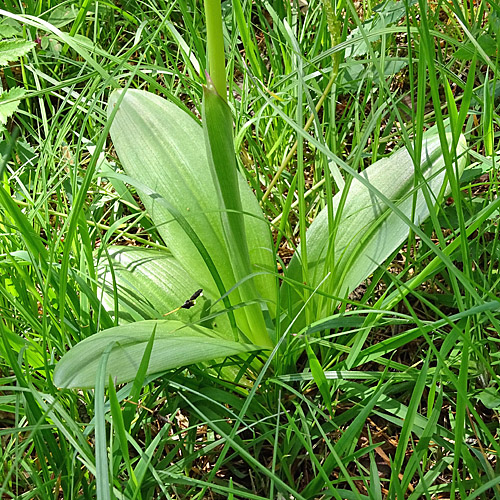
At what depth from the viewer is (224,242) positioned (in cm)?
104

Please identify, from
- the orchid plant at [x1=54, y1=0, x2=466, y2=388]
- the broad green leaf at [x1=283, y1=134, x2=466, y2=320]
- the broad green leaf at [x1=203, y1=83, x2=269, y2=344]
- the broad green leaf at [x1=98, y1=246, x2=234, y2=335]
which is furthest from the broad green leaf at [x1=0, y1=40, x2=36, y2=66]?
the broad green leaf at [x1=283, y1=134, x2=466, y2=320]

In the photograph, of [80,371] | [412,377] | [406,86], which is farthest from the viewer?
[406,86]

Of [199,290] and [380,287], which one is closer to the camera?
[199,290]

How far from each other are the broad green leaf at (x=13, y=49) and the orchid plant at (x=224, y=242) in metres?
0.19

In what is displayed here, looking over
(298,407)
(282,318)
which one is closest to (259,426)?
(298,407)

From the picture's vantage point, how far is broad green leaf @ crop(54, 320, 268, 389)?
75 centimetres

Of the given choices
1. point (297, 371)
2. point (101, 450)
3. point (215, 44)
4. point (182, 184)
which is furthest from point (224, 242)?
point (101, 450)

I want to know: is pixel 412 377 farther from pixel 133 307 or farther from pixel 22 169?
pixel 22 169

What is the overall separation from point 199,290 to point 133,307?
0.38ft

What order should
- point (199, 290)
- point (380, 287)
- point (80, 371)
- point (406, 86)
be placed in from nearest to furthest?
point (80, 371)
point (199, 290)
point (380, 287)
point (406, 86)

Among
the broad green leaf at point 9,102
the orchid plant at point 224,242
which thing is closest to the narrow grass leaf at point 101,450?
the orchid plant at point 224,242

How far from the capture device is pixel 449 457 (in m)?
0.83

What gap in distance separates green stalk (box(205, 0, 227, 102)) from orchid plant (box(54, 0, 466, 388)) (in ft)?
0.32

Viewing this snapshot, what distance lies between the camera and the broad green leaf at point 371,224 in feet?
3.24
